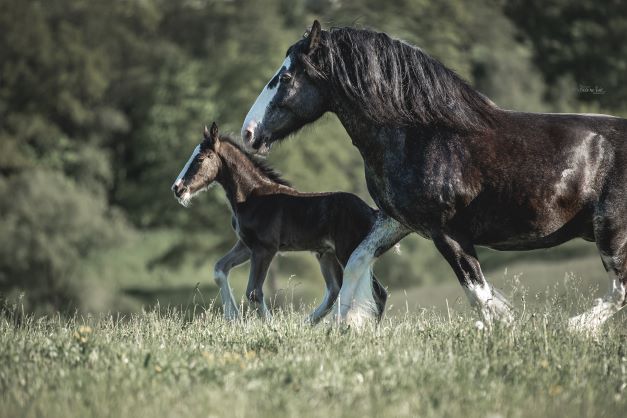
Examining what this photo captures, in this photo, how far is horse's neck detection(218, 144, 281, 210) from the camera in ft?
39.2

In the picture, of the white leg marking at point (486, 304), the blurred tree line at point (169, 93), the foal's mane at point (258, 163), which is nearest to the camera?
the white leg marking at point (486, 304)

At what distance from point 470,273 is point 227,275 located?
4.59 metres

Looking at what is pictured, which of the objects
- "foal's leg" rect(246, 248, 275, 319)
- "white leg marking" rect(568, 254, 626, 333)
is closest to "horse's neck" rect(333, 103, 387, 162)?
"white leg marking" rect(568, 254, 626, 333)

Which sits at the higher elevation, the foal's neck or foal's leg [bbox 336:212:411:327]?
the foal's neck

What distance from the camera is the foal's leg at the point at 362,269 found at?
27.1 feet

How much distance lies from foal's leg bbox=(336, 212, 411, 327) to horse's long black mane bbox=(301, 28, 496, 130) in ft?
3.26

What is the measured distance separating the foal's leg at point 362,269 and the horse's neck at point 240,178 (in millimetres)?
3722

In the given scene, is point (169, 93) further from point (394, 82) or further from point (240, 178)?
point (394, 82)

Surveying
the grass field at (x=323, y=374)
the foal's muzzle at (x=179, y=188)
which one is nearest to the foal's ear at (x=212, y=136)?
the foal's muzzle at (x=179, y=188)

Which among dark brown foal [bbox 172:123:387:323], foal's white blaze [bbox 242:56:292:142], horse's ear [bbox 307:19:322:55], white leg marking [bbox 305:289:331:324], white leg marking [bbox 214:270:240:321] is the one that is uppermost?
horse's ear [bbox 307:19:322:55]

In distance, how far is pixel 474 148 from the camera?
7.61 meters

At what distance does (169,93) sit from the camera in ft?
151

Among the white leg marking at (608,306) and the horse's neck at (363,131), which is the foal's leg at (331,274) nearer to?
the horse's neck at (363,131)

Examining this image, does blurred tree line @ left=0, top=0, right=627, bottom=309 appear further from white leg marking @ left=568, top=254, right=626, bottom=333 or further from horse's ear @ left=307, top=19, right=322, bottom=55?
white leg marking @ left=568, top=254, right=626, bottom=333
